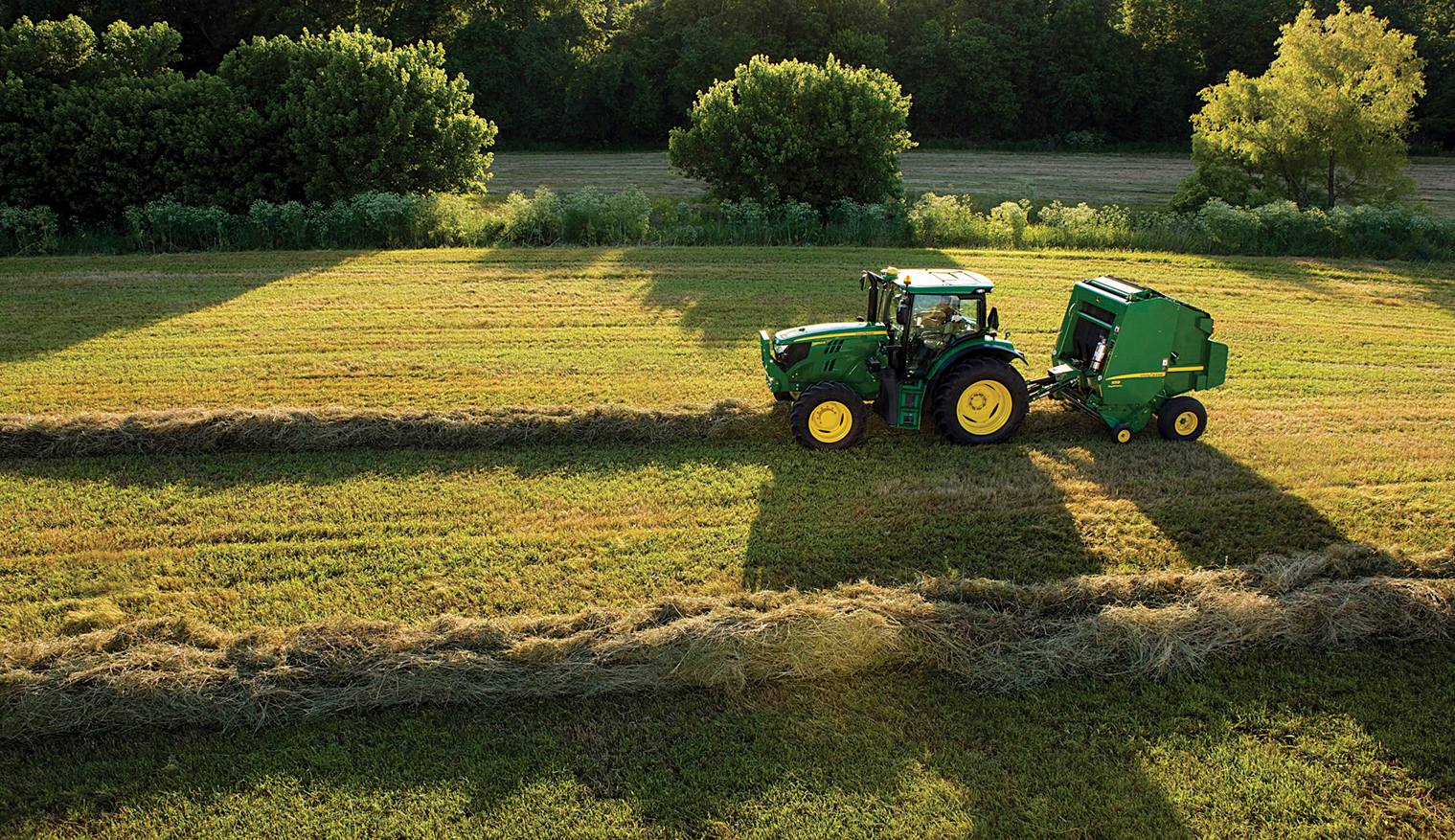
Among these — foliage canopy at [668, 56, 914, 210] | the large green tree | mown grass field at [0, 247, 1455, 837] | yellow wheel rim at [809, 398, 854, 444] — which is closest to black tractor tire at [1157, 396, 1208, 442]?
mown grass field at [0, 247, 1455, 837]

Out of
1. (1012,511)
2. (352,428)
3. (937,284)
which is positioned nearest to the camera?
(1012,511)

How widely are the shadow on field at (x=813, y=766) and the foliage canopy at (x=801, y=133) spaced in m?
17.2

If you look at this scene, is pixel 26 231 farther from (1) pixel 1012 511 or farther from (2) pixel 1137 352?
(2) pixel 1137 352

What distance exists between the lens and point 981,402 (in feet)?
30.4

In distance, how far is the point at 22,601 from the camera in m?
6.73

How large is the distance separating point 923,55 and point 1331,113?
29.1m

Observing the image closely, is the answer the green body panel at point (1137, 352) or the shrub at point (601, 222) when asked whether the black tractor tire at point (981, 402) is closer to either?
the green body panel at point (1137, 352)

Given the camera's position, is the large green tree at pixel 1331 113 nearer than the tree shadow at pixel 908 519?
No

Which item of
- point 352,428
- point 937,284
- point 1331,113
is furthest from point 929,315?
point 1331,113

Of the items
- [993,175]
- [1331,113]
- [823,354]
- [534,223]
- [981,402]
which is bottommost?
[981,402]

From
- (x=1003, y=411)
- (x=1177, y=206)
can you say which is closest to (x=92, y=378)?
(x=1003, y=411)

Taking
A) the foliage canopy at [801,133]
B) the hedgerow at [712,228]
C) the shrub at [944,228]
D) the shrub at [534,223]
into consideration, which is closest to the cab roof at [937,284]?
the hedgerow at [712,228]

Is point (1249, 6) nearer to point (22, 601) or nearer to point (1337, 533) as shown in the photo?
point (1337, 533)

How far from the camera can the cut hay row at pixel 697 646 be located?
224 inches
